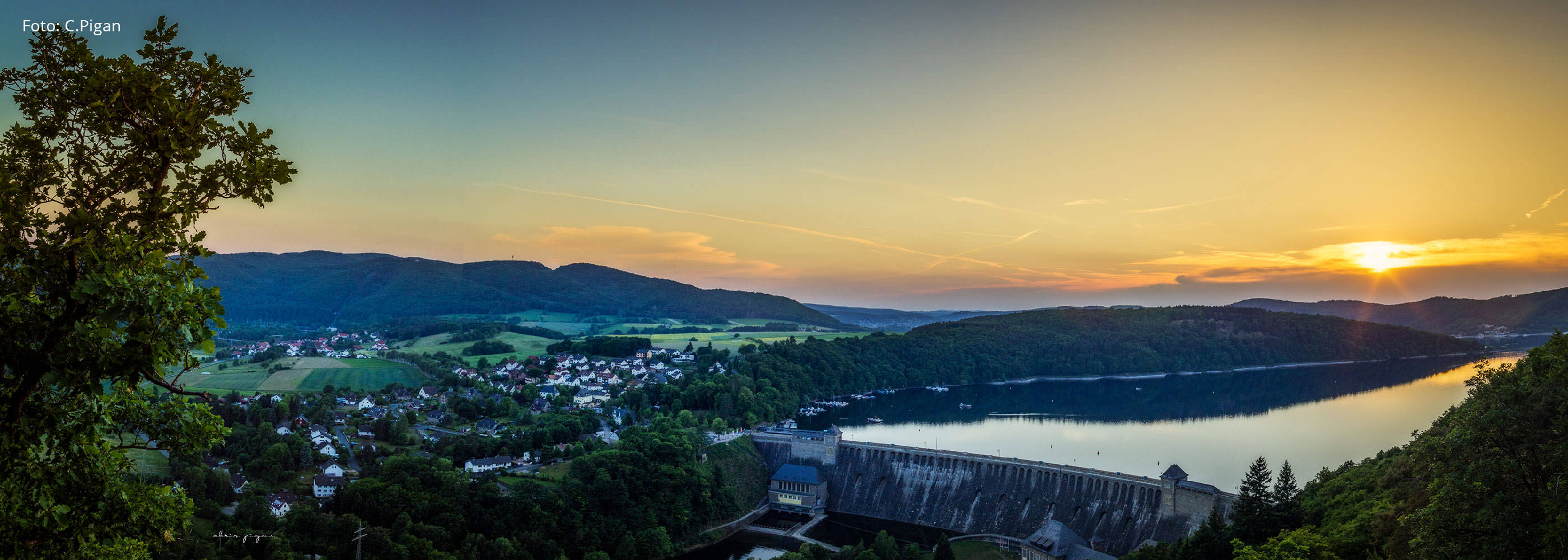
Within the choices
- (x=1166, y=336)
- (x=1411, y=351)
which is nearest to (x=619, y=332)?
(x=1166, y=336)

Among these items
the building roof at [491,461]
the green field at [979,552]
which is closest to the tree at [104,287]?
the green field at [979,552]

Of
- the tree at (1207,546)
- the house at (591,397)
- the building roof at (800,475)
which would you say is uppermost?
the tree at (1207,546)

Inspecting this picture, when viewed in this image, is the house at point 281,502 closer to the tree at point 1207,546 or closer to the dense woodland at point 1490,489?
the tree at point 1207,546

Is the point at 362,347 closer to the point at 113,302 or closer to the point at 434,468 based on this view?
the point at 434,468

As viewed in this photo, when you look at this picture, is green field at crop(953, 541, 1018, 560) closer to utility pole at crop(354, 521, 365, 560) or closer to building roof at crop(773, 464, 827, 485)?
building roof at crop(773, 464, 827, 485)

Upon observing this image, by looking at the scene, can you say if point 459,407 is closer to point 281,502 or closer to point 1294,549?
point 281,502

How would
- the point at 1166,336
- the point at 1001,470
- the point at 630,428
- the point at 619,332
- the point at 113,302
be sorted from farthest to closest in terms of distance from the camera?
the point at 619,332, the point at 1166,336, the point at 630,428, the point at 1001,470, the point at 113,302

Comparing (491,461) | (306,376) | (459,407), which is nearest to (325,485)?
(491,461)
